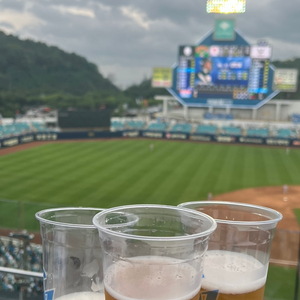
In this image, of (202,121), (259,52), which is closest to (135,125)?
(202,121)

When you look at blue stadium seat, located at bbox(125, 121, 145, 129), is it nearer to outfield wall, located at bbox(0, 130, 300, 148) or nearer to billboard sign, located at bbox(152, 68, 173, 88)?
outfield wall, located at bbox(0, 130, 300, 148)

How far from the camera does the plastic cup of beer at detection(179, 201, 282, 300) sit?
2.43ft

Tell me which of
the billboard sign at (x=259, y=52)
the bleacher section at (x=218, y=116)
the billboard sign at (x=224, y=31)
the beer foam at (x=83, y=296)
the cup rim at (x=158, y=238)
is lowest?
the beer foam at (x=83, y=296)

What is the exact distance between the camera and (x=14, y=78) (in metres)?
18.7

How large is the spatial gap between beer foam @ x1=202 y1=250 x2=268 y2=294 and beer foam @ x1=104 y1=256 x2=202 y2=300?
5.0 inches

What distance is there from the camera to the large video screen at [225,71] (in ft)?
67.6

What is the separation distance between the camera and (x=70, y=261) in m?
0.82

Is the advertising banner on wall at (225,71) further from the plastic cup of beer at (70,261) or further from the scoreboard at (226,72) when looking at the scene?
the plastic cup of beer at (70,261)

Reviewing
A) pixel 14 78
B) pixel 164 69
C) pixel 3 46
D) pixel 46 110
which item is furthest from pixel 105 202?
pixel 46 110

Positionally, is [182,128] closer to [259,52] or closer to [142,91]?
[259,52]

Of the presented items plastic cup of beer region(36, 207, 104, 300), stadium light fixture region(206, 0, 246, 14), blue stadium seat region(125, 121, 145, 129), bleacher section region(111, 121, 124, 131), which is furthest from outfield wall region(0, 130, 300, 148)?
plastic cup of beer region(36, 207, 104, 300)

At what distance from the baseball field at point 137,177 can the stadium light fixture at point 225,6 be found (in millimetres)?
2444

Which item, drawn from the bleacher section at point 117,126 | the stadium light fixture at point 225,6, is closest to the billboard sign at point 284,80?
the bleacher section at point 117,126

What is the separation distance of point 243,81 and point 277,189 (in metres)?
13.7
